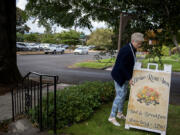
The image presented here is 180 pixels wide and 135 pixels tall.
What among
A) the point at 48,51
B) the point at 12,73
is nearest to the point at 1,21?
the point at 12,73

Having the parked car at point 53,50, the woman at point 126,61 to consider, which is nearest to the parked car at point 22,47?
the parked car at point 53,50

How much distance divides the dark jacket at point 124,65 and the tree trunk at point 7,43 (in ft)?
17.2

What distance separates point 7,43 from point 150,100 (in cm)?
611

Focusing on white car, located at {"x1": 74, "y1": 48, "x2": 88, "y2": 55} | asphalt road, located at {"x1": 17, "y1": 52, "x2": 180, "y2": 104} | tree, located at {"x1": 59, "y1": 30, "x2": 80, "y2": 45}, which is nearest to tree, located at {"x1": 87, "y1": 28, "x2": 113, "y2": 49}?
asphalt road, located at {"x1": 17, "y1": 52, "x2": 180, "y2": 104}

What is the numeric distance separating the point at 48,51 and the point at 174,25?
103ft

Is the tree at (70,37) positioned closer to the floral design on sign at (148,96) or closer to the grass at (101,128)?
the grass at (101,128)

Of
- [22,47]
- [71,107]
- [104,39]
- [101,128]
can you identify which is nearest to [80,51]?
[22,47]

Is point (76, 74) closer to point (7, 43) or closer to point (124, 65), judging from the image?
point (7, 43)

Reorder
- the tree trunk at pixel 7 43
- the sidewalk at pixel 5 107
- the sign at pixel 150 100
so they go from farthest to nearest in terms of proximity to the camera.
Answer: the tree trunk at pixel 7 43 < the sidewalk at pixel 5 107 < the sign at pixel 150 100

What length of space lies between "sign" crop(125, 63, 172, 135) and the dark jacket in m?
0.13

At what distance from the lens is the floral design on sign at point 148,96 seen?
3.58 meters

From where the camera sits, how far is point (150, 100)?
11.8 feet

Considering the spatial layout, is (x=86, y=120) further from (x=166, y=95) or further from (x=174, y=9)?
(x=174, y=9)

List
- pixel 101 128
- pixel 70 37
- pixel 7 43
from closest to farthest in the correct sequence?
pixel 101 128 → pixel 7 43 → pixel 70 37
